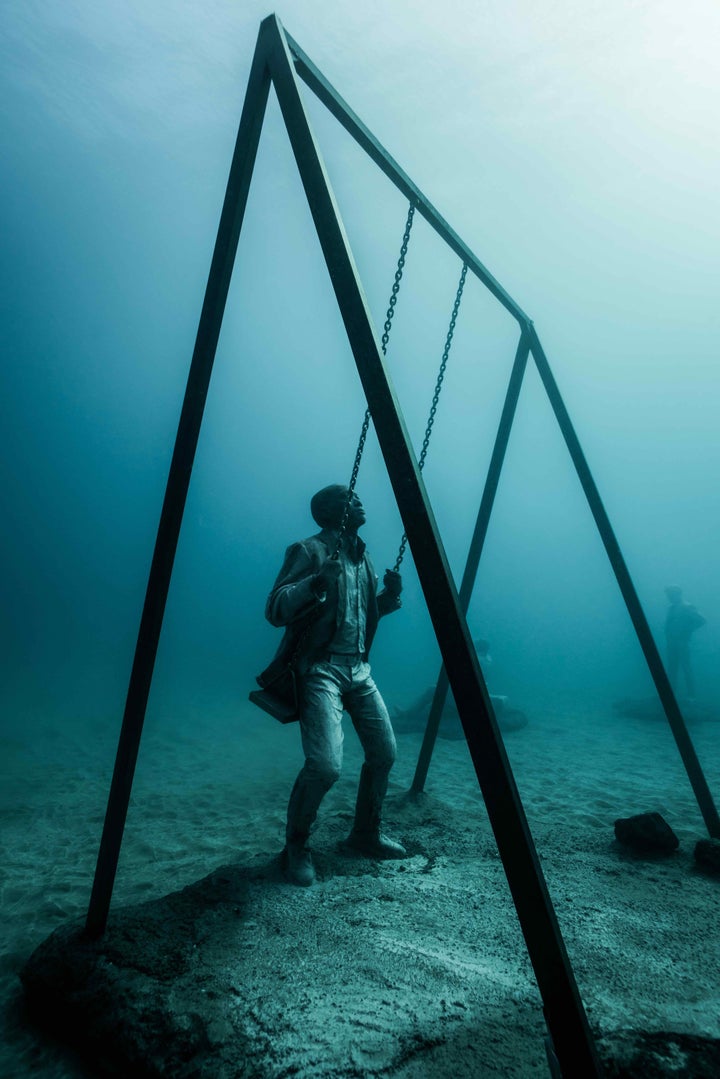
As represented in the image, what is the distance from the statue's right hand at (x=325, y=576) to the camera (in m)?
2.68

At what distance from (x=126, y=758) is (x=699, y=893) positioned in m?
2.93

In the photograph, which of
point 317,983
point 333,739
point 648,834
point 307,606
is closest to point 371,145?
point 307,606

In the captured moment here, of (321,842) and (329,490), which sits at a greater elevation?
(329,490)

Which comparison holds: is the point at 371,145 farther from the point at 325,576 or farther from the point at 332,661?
the point at 332,661

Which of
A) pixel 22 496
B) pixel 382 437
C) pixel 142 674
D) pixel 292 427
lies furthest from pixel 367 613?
pixel 292 427

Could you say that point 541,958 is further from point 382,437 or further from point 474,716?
point 382,437

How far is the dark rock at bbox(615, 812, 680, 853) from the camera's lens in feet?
10.6

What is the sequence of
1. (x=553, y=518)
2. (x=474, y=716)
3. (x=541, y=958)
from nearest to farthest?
(x=541, y=958), (x=474, y=716), (x=553, y=518)

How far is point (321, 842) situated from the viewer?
3.26 meters

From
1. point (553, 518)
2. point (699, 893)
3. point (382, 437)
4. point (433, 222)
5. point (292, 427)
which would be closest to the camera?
point (382, 437)

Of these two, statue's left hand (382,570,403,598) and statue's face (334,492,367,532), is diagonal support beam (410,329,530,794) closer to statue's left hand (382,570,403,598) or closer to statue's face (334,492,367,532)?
statue's left hand (382,570,403,598)

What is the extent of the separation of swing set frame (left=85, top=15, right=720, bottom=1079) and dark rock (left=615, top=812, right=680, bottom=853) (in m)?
0.40

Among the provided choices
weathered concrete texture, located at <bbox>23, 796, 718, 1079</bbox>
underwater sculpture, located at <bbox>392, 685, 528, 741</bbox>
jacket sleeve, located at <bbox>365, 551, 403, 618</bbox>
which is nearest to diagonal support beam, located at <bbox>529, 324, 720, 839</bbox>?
weathered concrete texture, located at <bbox>23, 796, 718, 1079</bbox>

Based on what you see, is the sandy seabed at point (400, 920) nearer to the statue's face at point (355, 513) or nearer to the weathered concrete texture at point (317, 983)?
the weathered concrete texture at point (317, 983)
